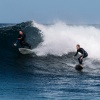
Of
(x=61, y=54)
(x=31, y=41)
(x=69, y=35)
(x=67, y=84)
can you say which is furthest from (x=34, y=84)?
(x=69, y=35)

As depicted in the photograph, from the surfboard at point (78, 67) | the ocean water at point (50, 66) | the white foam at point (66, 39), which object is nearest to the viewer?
the ocean water at point (50, 66)

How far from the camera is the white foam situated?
26047mm

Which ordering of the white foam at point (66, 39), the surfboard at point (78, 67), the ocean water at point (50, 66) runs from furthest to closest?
the white foam at point (66, 39)
the surfboard at point (78, 67)
the ocean water at point (50, 66)

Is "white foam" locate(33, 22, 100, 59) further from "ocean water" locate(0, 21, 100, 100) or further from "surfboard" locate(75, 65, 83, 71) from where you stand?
"surfboard" locate(75, 65, 83, 71)

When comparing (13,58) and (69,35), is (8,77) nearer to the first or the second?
(13,58)

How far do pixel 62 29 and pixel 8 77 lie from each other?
13.0 m

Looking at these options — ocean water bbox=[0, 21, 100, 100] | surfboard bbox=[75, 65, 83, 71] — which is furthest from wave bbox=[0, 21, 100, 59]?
surfboard bbox=[75, 65, 83, 71]

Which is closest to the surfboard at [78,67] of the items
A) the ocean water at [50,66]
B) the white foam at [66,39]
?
the ocean water at [50,66]

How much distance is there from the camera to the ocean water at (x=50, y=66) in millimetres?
16066

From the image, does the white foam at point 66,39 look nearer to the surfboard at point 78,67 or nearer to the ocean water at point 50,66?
the ocean water at point 50,66

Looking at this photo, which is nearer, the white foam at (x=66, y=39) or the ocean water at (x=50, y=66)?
the ocean water at (x=50, y=66)

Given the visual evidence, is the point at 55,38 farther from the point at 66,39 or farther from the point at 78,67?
the point at 78,67

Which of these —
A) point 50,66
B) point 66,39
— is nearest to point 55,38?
point 66,39

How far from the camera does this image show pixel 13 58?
23719 mm
